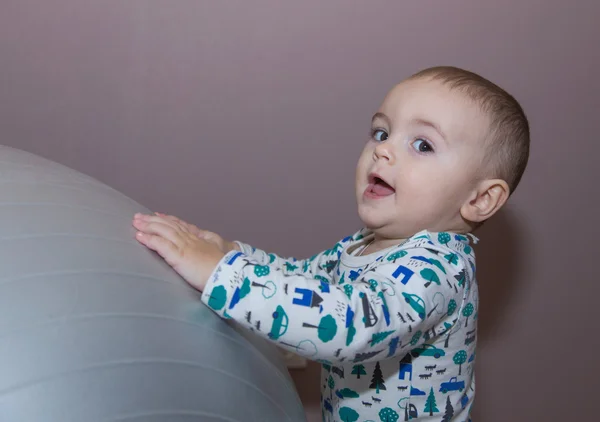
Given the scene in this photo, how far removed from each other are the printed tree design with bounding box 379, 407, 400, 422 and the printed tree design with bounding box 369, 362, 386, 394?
0.03 m

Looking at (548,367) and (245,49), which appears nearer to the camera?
(245,49)

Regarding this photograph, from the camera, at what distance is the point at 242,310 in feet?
2.16

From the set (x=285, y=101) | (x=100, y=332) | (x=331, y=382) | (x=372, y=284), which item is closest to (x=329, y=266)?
(x=331, y=382)

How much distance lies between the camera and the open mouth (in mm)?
840

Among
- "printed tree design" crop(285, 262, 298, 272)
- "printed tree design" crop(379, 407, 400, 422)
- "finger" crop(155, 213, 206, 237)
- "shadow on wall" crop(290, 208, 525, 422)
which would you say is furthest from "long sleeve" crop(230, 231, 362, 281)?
"shadow on wall" crop(290, 208, 525, 422)

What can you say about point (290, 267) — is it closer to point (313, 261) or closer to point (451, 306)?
point (313, 261)

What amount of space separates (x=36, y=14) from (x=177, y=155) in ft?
1.30

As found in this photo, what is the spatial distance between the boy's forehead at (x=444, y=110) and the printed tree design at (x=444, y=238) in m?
0.13

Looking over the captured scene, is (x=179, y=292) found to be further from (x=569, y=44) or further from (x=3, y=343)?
A: (x=569, y=44)

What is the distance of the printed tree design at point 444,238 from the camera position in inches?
32.7

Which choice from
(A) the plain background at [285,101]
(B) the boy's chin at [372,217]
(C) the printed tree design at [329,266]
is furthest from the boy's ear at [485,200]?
(A) the plain background at [285,101]

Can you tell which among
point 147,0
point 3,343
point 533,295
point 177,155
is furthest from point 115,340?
point 533,295

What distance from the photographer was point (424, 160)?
0.82 meters

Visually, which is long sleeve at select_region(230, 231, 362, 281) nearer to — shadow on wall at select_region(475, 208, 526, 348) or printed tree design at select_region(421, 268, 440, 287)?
printed tree design at select_region(421, 268, 440, 287)
